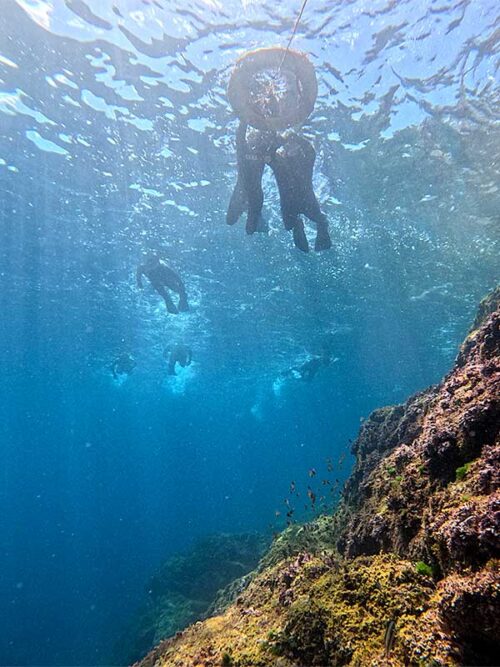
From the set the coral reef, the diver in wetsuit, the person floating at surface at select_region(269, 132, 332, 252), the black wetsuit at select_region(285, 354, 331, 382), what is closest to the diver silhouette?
the person floating at surface at select_region(269, 132, 332, 252)

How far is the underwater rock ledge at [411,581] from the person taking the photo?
2.30 metres

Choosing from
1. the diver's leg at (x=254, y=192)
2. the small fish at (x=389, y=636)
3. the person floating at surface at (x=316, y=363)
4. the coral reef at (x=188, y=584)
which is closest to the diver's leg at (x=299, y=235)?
the diver's leg at (x=254, y=192)

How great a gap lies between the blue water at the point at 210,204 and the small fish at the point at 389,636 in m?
11.9

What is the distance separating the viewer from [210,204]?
15.7 meters

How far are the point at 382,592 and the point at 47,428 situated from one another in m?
79.2

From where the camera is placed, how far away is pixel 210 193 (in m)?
15.1

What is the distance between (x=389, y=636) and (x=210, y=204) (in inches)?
616

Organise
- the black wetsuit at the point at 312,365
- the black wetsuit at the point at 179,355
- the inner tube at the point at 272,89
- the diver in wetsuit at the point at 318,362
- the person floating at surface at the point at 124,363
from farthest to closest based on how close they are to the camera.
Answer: the black wetsuit at the point at 312,365 → the person floating at surface at the point at 124,363 → the diver in wetsuit at the point at 318,362 → the black wetsuit at the point at 179,355 → the inner tube at the point at 272,89

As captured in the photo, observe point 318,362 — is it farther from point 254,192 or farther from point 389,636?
point 389,636

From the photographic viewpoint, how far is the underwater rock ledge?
90.7 inches

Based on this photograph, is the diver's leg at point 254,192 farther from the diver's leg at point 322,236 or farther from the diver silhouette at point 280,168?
the diver's leg at point 322,236

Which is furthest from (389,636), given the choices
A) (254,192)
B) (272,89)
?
(272,89)

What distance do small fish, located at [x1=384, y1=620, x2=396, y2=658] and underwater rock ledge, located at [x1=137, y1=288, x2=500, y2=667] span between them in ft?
0.04

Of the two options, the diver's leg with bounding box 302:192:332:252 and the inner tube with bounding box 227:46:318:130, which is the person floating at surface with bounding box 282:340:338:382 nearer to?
the diver's leg with bounding box 302:192:332:252
